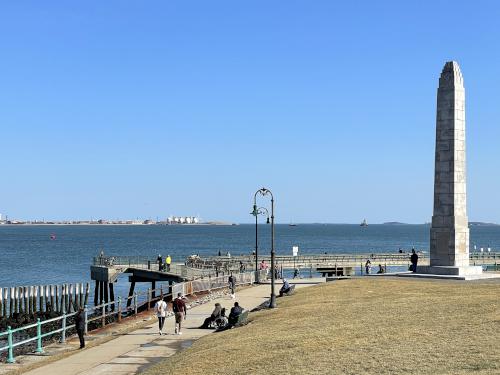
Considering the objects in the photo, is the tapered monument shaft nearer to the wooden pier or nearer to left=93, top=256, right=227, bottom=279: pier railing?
left=93, top=256, right=227, bottom=279: pier railing

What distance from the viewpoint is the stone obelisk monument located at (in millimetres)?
40562

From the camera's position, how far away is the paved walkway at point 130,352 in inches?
811

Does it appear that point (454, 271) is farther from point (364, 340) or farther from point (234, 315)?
Answer: point (364, 340)

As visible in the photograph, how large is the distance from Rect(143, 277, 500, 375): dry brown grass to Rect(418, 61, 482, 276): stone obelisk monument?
11.3 metres

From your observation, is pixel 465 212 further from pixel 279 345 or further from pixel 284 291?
pixel 279 345

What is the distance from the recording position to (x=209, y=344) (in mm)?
22719

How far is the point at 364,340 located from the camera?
19078 mm

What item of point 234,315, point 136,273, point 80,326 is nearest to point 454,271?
point 234,315

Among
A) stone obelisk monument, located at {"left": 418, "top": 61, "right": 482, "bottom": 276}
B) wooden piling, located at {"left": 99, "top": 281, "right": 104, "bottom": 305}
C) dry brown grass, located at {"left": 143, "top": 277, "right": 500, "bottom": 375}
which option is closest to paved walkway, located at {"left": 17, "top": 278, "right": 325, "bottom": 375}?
dry brown grass, located at {"left": 143, "top": 277, "right": 500, "bottom": 375}

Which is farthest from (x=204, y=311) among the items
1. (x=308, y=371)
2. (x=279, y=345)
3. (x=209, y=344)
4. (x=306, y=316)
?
(x=308, y=371)

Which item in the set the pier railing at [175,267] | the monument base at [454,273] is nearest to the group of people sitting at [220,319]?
the monument base at [454,273]

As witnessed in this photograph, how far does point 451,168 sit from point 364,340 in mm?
23694

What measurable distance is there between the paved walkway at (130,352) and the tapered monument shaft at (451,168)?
668 inches

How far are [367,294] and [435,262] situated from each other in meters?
11.1
